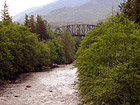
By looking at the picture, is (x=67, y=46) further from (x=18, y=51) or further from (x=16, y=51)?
(x=16, y=51)

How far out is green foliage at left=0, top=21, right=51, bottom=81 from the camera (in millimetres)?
31953

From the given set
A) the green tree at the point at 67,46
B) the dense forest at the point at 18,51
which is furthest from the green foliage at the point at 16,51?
the green tree at the point at 67,46

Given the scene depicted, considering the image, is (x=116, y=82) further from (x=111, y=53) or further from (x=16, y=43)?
(x=16, y=43)

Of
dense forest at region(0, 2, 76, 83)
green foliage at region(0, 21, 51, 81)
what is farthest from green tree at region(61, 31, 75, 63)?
green foliage at region(0, 21, 51, 81)

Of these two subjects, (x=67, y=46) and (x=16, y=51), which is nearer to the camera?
(x=16, y=51)

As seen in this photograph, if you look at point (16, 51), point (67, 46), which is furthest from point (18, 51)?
point (67, 46)

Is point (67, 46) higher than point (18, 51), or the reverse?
point (18, 51)

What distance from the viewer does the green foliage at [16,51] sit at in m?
32.0

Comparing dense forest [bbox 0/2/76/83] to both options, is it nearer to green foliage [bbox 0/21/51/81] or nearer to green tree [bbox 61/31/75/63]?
green foliage [bbox 0/21/51/81]

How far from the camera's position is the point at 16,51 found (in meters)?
38.2

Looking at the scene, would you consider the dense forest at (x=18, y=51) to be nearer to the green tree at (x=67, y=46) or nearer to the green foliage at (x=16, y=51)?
the green foliage at (x=16, y=51)

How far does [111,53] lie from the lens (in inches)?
528

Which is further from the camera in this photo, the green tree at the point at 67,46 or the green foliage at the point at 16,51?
the green tree at the point at 67,46

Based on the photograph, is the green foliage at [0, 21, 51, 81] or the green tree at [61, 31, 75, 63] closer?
the green foliage at [0, 21, 51, 81]
